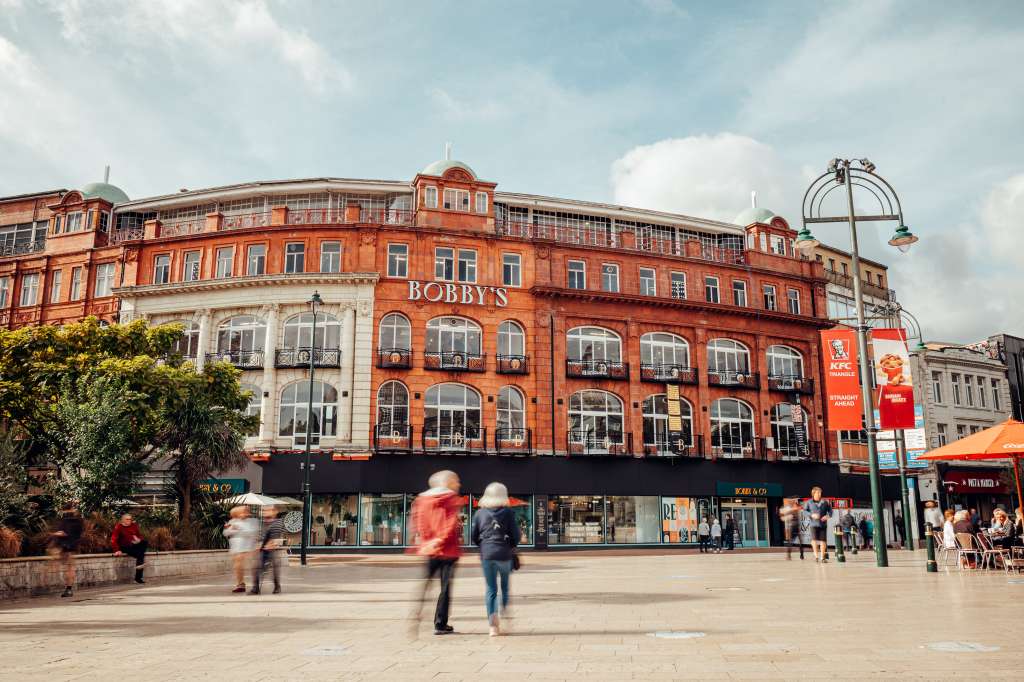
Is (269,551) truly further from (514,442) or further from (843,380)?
(514,442)

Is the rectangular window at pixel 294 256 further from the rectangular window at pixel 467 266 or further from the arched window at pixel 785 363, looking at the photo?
the arched window at pixel 785 363

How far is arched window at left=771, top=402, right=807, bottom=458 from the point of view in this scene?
4325 centimetres

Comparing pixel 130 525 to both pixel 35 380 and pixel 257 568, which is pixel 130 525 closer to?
pixel 257 568

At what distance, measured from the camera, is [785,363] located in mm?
45250

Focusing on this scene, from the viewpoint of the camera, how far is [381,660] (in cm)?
731

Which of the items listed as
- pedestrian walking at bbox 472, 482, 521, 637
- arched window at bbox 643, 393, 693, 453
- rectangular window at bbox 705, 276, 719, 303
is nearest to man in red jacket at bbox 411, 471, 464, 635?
pedestrian walking at bbox 472, 482, 521, 637

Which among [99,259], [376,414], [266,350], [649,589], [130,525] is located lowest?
[649,589]

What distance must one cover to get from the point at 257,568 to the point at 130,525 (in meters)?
4.80

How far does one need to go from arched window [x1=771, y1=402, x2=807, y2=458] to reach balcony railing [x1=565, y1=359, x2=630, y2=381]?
9.42m

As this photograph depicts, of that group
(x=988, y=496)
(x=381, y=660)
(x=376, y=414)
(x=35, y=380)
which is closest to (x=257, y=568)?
(x=381, y=660)

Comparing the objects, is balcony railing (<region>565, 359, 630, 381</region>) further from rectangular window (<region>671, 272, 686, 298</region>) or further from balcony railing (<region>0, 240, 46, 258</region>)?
balcony railing (<region>0, 240, 46, 258</region>)

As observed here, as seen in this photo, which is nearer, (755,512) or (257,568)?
(257,568)

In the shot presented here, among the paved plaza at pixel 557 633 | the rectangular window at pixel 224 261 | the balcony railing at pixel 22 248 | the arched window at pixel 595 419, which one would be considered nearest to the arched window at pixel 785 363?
the arched window at pixel 595 419

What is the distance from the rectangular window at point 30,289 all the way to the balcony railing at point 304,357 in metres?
16.0
